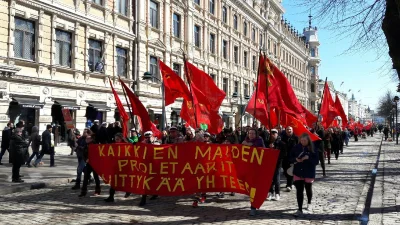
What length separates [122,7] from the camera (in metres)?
25.3

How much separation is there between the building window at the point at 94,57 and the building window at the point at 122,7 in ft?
9.57

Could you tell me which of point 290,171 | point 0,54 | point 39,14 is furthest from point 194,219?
point 39,14

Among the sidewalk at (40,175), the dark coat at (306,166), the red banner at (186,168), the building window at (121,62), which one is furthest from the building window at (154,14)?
A: the dark coat at (306,166)

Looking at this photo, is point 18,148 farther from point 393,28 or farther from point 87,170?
point 393,28

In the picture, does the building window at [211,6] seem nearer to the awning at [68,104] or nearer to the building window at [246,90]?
the building window at [246,90]

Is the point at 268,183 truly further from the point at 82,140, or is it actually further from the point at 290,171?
the point at 82,140

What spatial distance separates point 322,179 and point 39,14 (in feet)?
48.0

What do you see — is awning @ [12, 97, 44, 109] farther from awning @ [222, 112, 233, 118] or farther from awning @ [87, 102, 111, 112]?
awning @ [222, 112, 233, 118]

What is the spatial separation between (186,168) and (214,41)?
29193mm

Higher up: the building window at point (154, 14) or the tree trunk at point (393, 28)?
the building window at point (154, 14)

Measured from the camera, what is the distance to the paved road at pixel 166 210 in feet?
23.8

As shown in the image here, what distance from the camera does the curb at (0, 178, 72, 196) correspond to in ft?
33.1

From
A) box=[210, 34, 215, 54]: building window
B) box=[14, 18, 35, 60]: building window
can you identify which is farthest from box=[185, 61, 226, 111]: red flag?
box=[210, 34, 215, 54]: building window

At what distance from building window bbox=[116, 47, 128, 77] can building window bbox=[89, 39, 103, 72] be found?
177 cm
